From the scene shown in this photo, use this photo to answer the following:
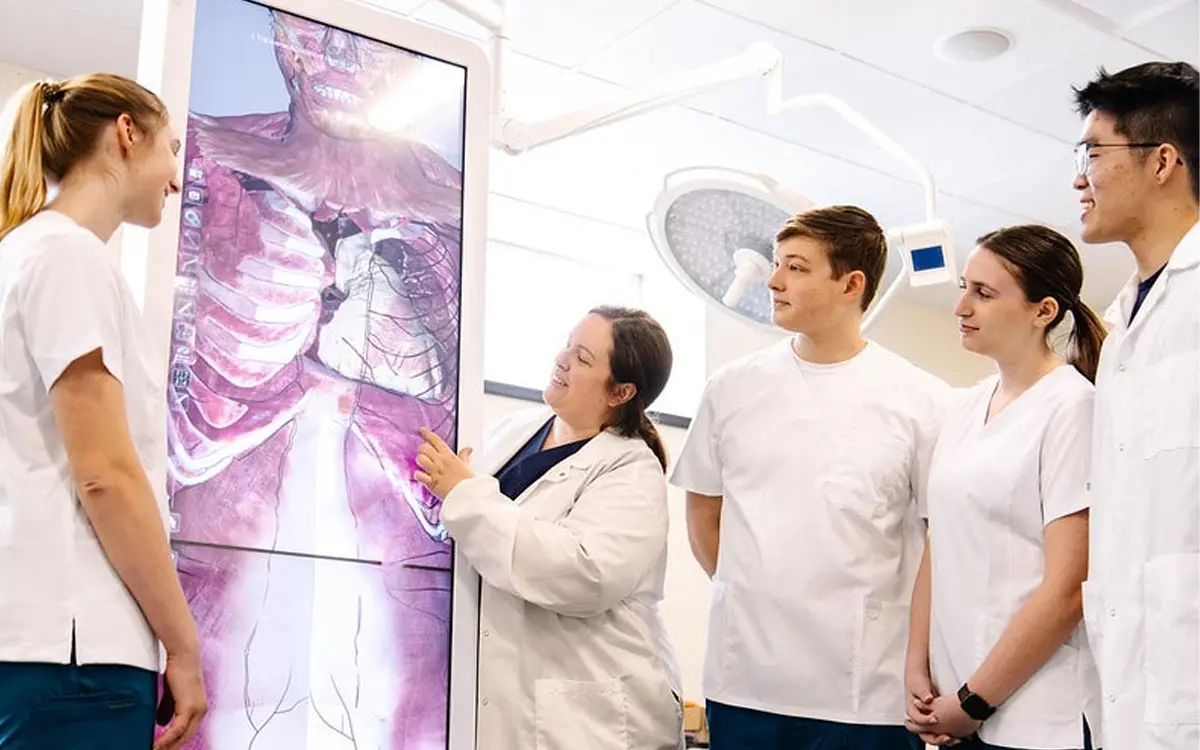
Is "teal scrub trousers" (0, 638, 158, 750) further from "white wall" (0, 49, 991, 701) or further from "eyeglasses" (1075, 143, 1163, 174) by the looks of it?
"white wall" (0, 49, 991, 701)

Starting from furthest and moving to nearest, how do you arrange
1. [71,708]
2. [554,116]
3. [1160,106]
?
[554,116], [1160,106], [71,708]

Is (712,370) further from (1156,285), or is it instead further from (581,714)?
(1156,285)

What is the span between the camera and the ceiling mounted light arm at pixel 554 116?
6.28 ft

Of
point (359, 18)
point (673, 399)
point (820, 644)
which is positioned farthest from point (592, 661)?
point (673, 399)

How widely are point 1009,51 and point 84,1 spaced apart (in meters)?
2.32

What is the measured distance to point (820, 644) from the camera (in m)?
1.85

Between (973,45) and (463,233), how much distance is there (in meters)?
1.96

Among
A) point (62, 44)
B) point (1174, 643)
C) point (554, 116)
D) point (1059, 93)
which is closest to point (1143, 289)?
point (1174, 643)

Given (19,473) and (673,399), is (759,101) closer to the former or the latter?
(673,399)

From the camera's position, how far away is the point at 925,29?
322cm

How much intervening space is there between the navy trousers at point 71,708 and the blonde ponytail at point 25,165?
1.53ft

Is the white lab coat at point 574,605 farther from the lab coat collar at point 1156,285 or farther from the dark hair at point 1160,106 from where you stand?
the dark hair at point 1160,106

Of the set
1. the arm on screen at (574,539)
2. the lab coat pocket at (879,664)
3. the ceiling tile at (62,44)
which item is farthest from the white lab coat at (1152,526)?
the ceiling tile at (62,44)

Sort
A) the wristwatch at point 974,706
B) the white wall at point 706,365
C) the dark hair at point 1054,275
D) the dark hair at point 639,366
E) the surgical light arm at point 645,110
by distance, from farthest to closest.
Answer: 1. the white wall at point 706,365
2. the dark hair at point 639,366
3. the surgical light arm at point 645,110
4. the dark hair at point 1054,275
5. the wristwatch at point 974,706
